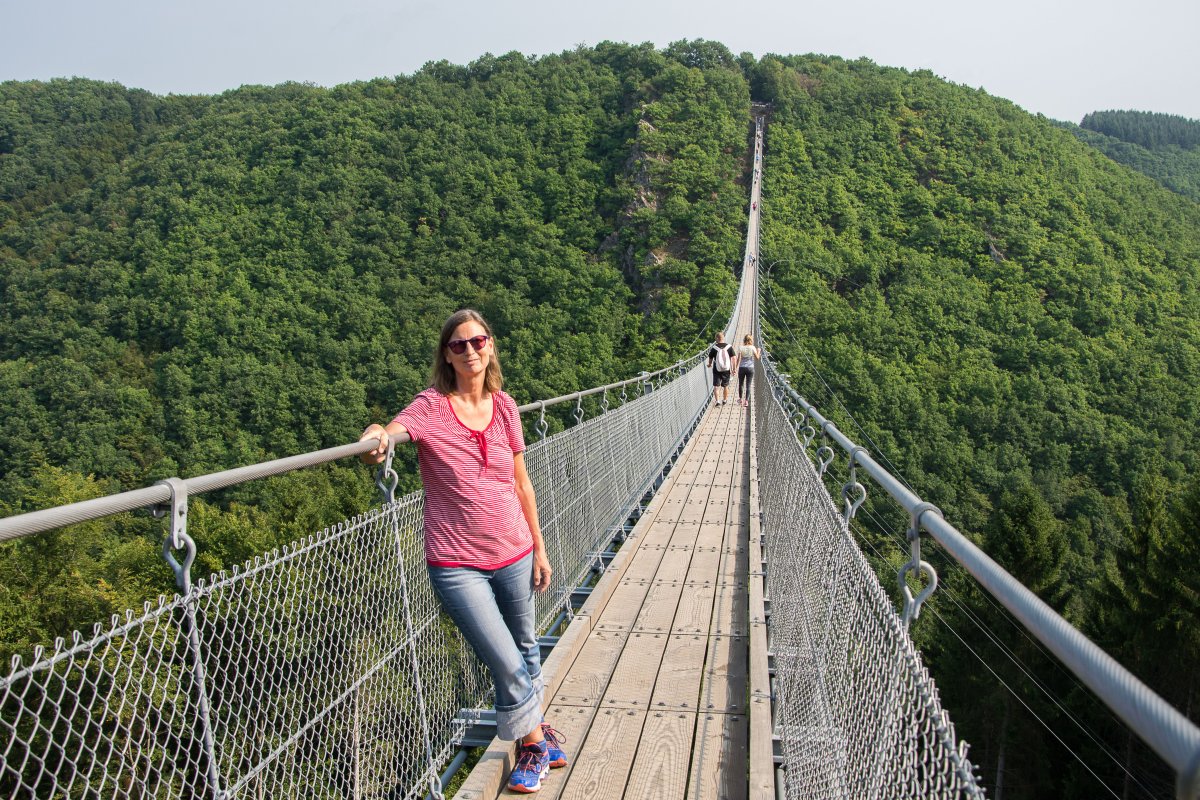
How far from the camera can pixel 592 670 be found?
146 inches

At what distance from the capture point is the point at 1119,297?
50.0m

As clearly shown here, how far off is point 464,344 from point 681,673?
6.50 feet

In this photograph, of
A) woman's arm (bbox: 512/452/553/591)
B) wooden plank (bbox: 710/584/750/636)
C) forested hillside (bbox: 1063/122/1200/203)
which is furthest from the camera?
forested hillside (bbox: 1063/122/1200/203)

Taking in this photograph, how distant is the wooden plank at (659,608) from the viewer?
4273 mm

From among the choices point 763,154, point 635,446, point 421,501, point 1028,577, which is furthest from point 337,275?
point 421,501

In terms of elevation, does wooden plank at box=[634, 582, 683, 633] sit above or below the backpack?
below

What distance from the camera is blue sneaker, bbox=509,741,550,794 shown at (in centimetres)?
265

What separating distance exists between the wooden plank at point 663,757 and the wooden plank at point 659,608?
1006 mm

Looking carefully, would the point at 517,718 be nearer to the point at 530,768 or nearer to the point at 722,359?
the point at 530,768

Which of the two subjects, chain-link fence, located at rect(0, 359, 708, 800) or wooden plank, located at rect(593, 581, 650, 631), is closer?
chain-link fence, located at rect(0, 359, 708, 800)

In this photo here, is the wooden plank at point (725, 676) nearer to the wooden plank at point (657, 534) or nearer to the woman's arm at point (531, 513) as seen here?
the woman's arm at point (531, 513)

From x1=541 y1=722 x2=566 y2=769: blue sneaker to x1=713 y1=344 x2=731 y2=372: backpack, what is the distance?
38.1 feet

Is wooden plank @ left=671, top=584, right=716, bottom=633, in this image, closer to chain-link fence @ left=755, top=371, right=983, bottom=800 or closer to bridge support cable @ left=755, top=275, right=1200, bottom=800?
chain-link fence @ left=755, top=371, right=983, bottom=800

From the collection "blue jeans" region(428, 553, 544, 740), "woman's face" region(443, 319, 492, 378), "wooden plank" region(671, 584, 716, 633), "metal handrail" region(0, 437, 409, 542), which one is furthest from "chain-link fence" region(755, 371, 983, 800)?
"metal handrail" region(0, 437, 409, 542)
